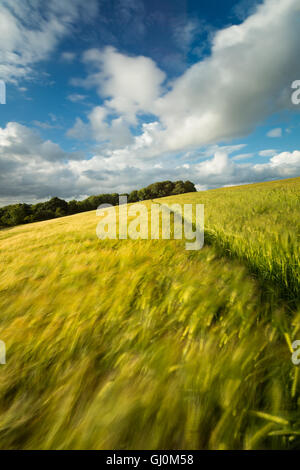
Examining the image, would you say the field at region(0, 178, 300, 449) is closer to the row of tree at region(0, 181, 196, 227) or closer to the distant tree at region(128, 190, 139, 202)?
the row of tree at region(0, 181, 196, 227)

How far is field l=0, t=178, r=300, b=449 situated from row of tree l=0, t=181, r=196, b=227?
57.9 metres

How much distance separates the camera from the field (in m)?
0.72

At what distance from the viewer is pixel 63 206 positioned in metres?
58.2

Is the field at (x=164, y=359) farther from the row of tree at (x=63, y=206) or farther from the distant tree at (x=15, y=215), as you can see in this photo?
the distant tree at (x=15, y=215)

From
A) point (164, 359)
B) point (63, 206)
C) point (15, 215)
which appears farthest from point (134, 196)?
point (164, 359)

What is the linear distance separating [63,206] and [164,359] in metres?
64.5

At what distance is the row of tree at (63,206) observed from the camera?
49.8m

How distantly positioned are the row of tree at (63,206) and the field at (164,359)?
190 feet

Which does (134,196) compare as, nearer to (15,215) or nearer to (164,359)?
(15,215)

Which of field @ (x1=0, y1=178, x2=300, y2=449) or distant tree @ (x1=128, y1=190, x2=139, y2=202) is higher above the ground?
distant tree @ (x1=128, y1=190, x2=139, y2=202)

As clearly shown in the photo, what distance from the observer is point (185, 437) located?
0.69 m

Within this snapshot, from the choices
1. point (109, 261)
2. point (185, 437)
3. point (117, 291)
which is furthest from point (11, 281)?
point (185, 437)

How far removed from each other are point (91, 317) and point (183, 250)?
1478 millimetres

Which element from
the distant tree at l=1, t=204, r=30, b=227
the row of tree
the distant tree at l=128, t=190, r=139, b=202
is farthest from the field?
the distant tree at l=128, t=190, r=139, b=202
